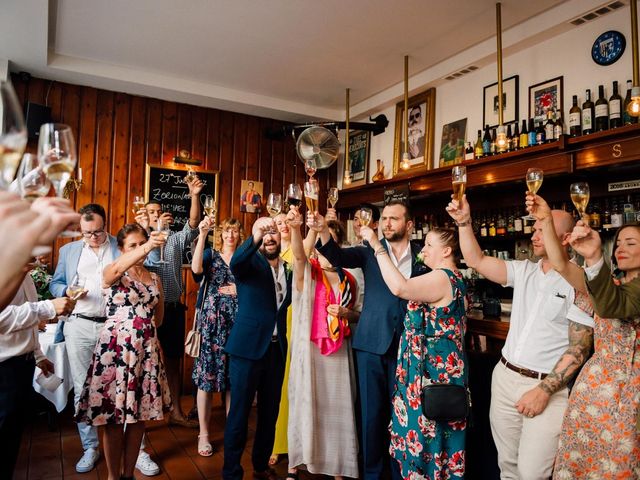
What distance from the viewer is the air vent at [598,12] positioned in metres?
3.43

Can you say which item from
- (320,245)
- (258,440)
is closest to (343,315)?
(320,245)

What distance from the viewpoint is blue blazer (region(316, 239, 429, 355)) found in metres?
2.58

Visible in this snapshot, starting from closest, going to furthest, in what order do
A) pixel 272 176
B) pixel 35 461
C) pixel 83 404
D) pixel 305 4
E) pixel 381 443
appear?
pixel 83 404, pixel 381 443, pixel 35 461, pixel 305 4, pixel 272 176

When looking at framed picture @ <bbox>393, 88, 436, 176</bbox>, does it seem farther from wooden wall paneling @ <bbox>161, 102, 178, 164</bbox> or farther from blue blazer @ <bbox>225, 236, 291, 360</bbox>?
blue blazer @ <bbox>225, 236, 291, 360</bbox>

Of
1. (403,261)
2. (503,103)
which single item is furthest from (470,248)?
(503,103)

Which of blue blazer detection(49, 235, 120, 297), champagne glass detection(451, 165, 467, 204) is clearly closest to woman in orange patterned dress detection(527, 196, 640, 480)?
champagne glass detection(451, 165, 467, 204)

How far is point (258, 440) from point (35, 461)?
1.67 metres

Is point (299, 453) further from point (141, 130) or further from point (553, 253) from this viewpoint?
point (141, 130)

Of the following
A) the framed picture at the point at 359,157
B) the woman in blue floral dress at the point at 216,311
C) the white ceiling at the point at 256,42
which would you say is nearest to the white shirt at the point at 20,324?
the woman in blue floral dress at the point at 216,311

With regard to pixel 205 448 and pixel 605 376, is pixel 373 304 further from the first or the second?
pixel 205 448

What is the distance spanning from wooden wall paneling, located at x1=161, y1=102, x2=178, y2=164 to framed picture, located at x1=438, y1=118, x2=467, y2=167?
312 cm

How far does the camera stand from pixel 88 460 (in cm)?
307

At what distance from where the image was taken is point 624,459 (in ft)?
5.70

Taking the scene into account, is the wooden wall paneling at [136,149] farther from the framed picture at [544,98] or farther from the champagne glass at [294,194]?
the framed picture at [544,98]
